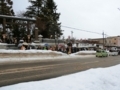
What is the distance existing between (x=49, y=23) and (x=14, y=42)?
18.7 metres

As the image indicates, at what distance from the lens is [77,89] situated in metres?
6.33

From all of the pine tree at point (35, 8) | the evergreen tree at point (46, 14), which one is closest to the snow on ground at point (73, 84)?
the evergreen tree at point (46, 14)

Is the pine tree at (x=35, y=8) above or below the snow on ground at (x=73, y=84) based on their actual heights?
above

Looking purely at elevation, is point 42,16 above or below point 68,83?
above

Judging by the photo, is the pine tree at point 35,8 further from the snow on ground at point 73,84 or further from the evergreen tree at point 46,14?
the snow on ground at point 73,84

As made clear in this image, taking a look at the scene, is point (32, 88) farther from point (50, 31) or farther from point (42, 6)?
point (42, 6)

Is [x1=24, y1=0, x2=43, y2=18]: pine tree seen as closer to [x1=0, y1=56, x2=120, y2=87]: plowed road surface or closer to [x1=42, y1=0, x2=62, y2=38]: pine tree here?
[x1=42, y1=0, x2=62, y2=38]: pine tree

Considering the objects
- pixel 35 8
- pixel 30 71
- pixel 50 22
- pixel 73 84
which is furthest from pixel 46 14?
pixel 73 84

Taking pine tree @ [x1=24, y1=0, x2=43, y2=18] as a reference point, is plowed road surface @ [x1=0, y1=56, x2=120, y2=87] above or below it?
below

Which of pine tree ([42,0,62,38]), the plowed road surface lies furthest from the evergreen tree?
the plowed road surface

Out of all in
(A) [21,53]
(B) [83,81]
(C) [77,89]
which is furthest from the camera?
(A) [21,53]

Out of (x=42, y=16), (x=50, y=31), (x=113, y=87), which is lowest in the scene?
(x=113, y=87)

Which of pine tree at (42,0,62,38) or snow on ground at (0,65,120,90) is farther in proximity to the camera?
pine tree at (42,0,62,38)

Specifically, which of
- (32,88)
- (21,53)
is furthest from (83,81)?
(21,53)
